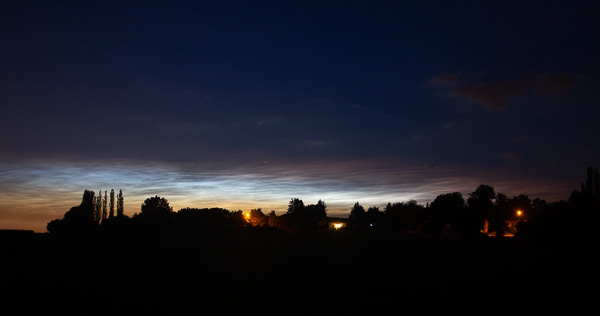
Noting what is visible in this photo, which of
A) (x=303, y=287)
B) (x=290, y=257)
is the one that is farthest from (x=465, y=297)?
(x=290, y=257)

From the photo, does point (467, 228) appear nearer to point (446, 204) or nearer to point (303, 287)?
point (446, 204)

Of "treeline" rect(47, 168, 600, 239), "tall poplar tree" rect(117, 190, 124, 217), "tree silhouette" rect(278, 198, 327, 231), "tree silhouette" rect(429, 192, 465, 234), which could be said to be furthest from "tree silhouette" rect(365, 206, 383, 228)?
"tall poplar tree" rect(117, 190, 124, 217)

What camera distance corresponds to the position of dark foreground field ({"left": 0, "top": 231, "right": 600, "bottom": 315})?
10.5 meters

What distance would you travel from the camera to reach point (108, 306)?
34.9 feet

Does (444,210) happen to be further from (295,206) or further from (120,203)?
(120,203)

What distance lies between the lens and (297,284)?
13.6 meters

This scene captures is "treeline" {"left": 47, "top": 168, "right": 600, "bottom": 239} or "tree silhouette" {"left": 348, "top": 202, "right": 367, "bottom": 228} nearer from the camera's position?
"treeline" {"left": 47, "top": 168, "right": 600, "bottom": 239}

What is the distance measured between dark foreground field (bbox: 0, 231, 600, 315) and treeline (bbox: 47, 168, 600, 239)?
A: 345 inches

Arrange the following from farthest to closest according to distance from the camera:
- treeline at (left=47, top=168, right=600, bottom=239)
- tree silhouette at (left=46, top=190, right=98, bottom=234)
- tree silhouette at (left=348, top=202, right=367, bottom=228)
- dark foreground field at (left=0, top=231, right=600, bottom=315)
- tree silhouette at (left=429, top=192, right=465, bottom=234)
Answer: tree silhouette at (left=348, top=202, right=367, bottom=228), tree silhouette at (left=429, top=192, right=465, bottom=234), tree silhouette at (left=46, top=190, right=98, bottom=234), treeline at (left=47, top=168, right=600, bottom=239), dark foreground field at (left=0, top=231, right=600, bottom=315)

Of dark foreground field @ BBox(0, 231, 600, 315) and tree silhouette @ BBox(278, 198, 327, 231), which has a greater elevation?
tree silhouette @ BBox(278, 198, 327, 231)

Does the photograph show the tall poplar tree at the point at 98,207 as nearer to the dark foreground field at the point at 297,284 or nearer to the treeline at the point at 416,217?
the treeline at the point at 416,217

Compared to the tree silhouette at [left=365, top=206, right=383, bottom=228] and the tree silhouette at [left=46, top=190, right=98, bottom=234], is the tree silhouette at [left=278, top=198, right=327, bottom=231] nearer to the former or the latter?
the tree silhouette at [left=365, top=206, right=383, bottom=228]

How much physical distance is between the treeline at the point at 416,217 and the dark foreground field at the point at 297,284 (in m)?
8.77

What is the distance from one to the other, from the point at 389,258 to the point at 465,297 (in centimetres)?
1045
